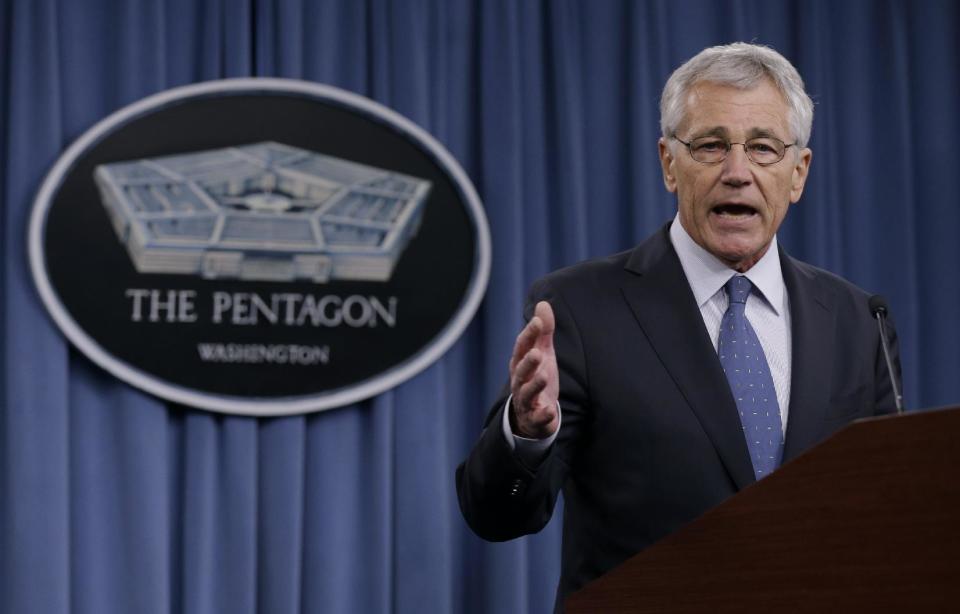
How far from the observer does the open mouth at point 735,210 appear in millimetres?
1740

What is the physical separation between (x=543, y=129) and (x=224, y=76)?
0.79 metres

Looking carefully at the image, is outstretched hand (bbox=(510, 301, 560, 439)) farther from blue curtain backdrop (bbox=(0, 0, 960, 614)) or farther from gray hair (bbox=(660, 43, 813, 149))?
blue curtain backdrop (bbox=(0, 0, 960, 614))

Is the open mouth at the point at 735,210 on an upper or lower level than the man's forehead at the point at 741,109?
lower

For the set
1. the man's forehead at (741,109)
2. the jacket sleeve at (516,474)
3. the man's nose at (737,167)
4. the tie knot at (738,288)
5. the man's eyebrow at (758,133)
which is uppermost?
the man's forehead at (741,109)

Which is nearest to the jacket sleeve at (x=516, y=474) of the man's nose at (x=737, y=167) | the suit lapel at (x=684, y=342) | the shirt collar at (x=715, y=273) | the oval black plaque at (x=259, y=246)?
the suit lapel at (x=684, y=342)

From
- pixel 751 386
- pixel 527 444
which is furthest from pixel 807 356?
pixel 527 444

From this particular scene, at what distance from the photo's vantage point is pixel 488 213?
3.06 meters

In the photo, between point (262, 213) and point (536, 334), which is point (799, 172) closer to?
point (536, 334)

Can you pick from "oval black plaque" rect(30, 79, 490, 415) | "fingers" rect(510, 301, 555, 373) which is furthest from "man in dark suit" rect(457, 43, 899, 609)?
"oval black plaque" rect(30, 79, 490, 415)

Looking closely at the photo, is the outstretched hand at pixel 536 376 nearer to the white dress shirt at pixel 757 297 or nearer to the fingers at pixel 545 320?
the fingers at pixel 545 320

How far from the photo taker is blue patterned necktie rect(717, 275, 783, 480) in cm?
159

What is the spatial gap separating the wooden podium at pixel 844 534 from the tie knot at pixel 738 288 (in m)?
0.64

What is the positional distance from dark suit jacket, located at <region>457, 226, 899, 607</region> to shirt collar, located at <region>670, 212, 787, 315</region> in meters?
0.02

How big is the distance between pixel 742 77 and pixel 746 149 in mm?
99
